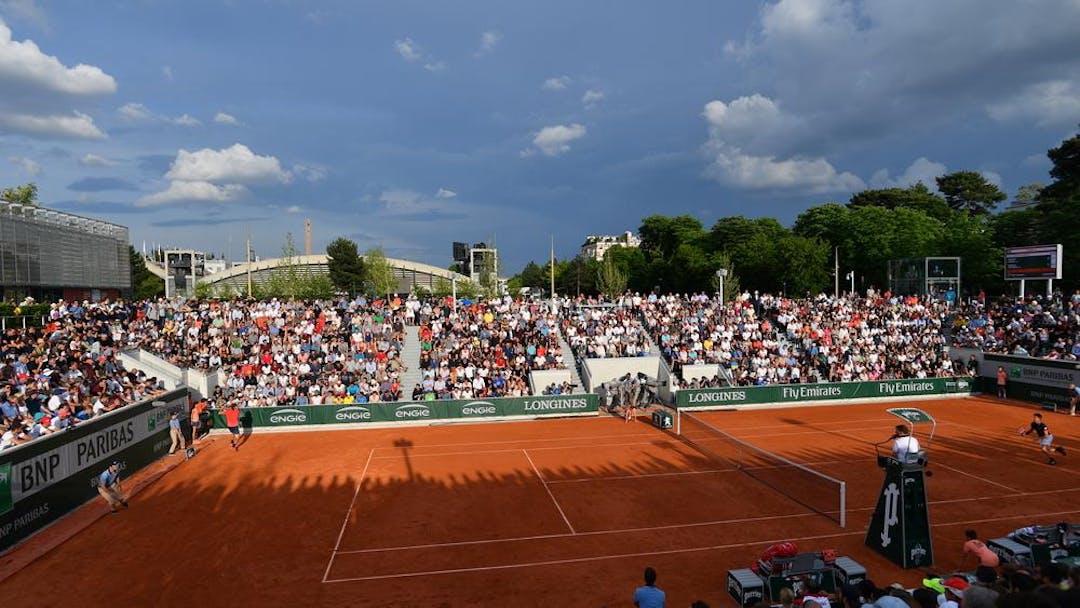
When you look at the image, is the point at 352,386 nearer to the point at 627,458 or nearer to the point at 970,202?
the point at 627,458

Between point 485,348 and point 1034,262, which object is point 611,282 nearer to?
point 1034,262

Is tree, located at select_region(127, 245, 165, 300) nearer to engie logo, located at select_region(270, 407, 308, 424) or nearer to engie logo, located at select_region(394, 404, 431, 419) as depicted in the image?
engie logo, located at select_region(270, 407, 308, 424)

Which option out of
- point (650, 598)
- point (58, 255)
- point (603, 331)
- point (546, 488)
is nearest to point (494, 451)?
point (546, 488)

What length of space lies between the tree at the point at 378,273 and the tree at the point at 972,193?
80109 millimetres

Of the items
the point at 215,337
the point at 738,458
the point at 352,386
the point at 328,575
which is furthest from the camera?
the point at 215,337

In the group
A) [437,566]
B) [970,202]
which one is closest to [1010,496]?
[437,566]

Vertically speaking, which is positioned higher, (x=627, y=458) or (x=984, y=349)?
(x=984, y=349)

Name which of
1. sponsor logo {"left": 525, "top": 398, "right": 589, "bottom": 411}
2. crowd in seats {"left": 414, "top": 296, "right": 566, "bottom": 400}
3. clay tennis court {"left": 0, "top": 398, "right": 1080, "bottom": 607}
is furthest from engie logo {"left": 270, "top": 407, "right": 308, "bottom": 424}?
sponsor logo {"left": 525, "top": 398, "right": 589, "bottom": 411}

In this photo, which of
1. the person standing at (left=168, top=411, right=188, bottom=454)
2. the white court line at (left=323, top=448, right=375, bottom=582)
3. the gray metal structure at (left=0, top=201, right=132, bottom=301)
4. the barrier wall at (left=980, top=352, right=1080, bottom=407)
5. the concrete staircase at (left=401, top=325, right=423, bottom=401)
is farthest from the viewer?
the gray metal structure at (left=0, top=201, right=132, bottom=301)

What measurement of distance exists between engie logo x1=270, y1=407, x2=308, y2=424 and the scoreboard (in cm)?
4515

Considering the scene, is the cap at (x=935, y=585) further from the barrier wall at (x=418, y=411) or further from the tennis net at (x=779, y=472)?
the barrier wall at (x=418, y=411)

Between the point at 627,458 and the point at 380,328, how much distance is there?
60.2 feet

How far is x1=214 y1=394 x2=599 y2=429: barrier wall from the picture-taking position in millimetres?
27094

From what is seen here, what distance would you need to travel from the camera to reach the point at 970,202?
8981 cm
